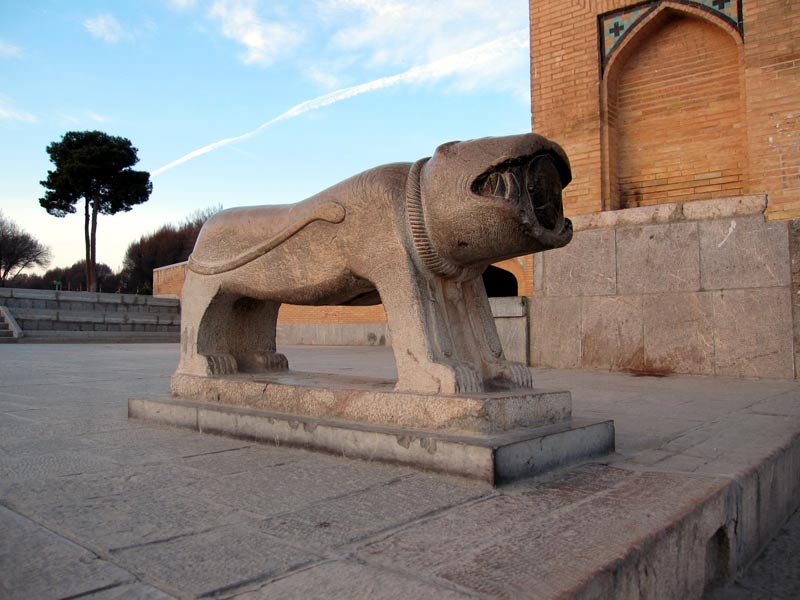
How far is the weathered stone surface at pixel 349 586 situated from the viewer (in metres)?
1.35

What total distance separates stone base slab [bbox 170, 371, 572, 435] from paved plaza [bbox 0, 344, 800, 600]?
252 mm

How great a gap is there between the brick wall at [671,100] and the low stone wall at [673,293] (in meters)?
0.41

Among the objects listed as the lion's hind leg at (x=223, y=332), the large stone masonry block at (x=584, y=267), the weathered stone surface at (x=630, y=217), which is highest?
the weathered stone surface at (x=630, y=217)

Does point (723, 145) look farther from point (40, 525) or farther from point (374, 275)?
point (40, 525)

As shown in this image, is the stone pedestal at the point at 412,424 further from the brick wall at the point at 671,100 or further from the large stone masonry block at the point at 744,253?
the brick wall at the point at 671,100

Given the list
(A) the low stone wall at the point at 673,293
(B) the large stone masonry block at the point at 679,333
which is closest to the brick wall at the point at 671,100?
(A) the low stone wall at the point at 673,293

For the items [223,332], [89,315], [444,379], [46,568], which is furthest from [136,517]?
[89,315]

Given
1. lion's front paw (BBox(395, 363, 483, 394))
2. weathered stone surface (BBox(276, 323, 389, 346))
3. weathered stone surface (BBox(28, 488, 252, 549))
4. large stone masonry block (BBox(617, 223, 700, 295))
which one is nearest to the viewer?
weathered stone surface (BBox(28, 488, 252, 549))

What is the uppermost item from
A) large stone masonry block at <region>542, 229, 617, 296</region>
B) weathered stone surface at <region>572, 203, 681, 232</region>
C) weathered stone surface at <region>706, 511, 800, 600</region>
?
weathered stone surface at <region>572, 203, 681, 232</region>

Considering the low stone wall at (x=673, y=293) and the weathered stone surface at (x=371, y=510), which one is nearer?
the weathered stone surface at (x=371, y=510)

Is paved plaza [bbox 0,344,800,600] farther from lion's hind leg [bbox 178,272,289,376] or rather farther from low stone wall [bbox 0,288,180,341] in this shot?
low stone wall [bbox 0,288,180,341]

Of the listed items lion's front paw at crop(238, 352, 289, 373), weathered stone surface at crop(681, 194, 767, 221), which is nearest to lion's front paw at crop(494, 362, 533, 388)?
lion's front paw at crop(238, 352, 289, 373)

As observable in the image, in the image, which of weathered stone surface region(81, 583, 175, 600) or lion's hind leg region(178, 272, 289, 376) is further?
lion's hind leg region(178, 272, 289, 376)

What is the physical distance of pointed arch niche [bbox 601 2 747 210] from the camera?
6.92 metres
